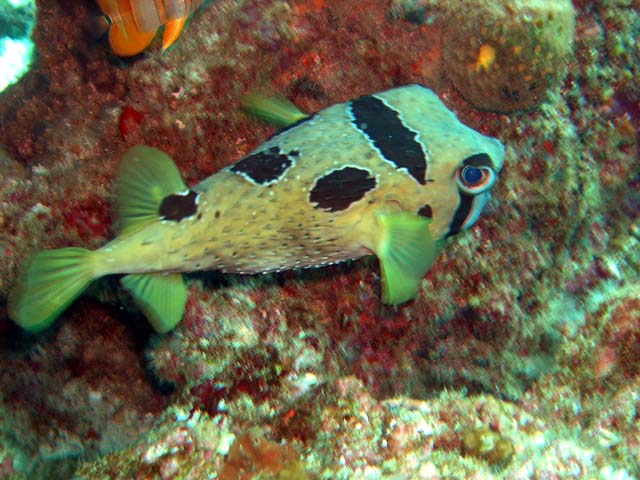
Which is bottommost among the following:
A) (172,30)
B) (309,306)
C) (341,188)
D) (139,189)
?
(309,306)

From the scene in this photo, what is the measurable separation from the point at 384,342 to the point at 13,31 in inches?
159

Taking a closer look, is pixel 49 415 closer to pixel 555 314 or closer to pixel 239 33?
pixel 239 33

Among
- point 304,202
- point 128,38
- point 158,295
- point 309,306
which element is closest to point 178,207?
point 158,295

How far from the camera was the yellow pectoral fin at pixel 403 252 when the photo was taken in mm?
2453

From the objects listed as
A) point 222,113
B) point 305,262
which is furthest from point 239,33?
point 305,262

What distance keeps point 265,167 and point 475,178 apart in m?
1.09


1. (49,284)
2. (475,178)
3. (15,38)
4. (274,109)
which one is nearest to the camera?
(49,284)

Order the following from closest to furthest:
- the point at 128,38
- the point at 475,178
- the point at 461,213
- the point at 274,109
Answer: the point at 475,178, the point at 461,213, the point at 128,38, the point at 274,109

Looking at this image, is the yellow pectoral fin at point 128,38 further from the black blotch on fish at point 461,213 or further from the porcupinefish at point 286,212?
the black blotch on fish at point 461,213

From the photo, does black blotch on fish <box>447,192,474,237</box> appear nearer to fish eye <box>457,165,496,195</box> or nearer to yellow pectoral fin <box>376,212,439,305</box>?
fish eye <box>457,165,496,195</box>

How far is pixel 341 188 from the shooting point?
7.89ft

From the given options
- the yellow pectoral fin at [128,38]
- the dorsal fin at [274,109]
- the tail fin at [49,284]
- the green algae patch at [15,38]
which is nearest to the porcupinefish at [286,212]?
the tail fin at [49,284]

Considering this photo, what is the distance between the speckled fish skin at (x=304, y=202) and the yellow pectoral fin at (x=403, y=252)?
0.18 ft

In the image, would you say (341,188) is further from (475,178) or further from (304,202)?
(475,178)
